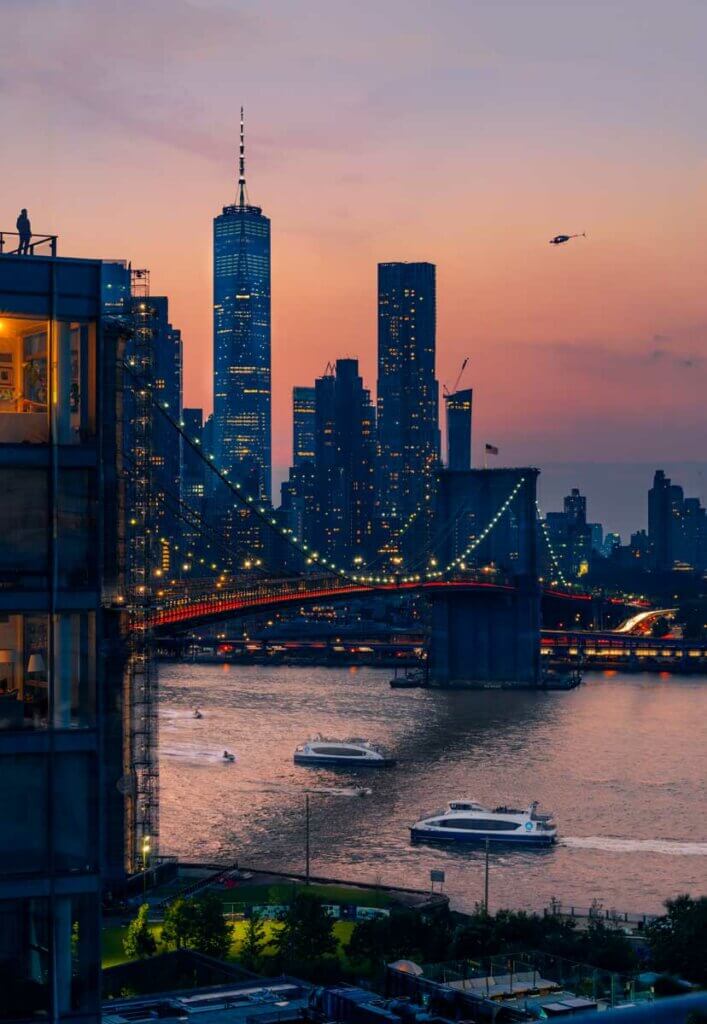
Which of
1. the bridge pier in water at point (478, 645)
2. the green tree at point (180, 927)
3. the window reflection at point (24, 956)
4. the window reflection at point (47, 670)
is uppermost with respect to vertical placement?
the window reflection at point (47, 670)

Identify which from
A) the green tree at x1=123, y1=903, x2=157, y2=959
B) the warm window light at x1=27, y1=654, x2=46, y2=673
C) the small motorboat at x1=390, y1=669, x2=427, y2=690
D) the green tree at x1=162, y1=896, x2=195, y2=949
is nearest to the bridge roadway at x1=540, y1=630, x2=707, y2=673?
the small motorboat at x1=390, y1=669, x2=427, y2=690

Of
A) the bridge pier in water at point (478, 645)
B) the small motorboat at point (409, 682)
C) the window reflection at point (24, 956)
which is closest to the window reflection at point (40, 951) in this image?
the window reflection at point (24, 956)

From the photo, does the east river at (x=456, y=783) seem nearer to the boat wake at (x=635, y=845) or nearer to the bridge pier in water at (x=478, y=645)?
the boat wake at (x=635, y=845)

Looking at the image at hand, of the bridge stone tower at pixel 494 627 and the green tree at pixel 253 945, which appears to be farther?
the bridge stone tower at pixel 494 627

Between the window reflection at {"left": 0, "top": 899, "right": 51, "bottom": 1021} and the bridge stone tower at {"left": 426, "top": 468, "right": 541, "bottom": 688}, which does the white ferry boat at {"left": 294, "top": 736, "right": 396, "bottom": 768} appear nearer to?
the bridge stone tower at {"left": 426, "top": 468, "right": 541, "bottom": 688}

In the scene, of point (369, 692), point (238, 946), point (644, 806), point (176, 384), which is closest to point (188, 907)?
point (238, 946)

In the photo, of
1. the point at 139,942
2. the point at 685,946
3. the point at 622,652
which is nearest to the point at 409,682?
the point at 622,652
